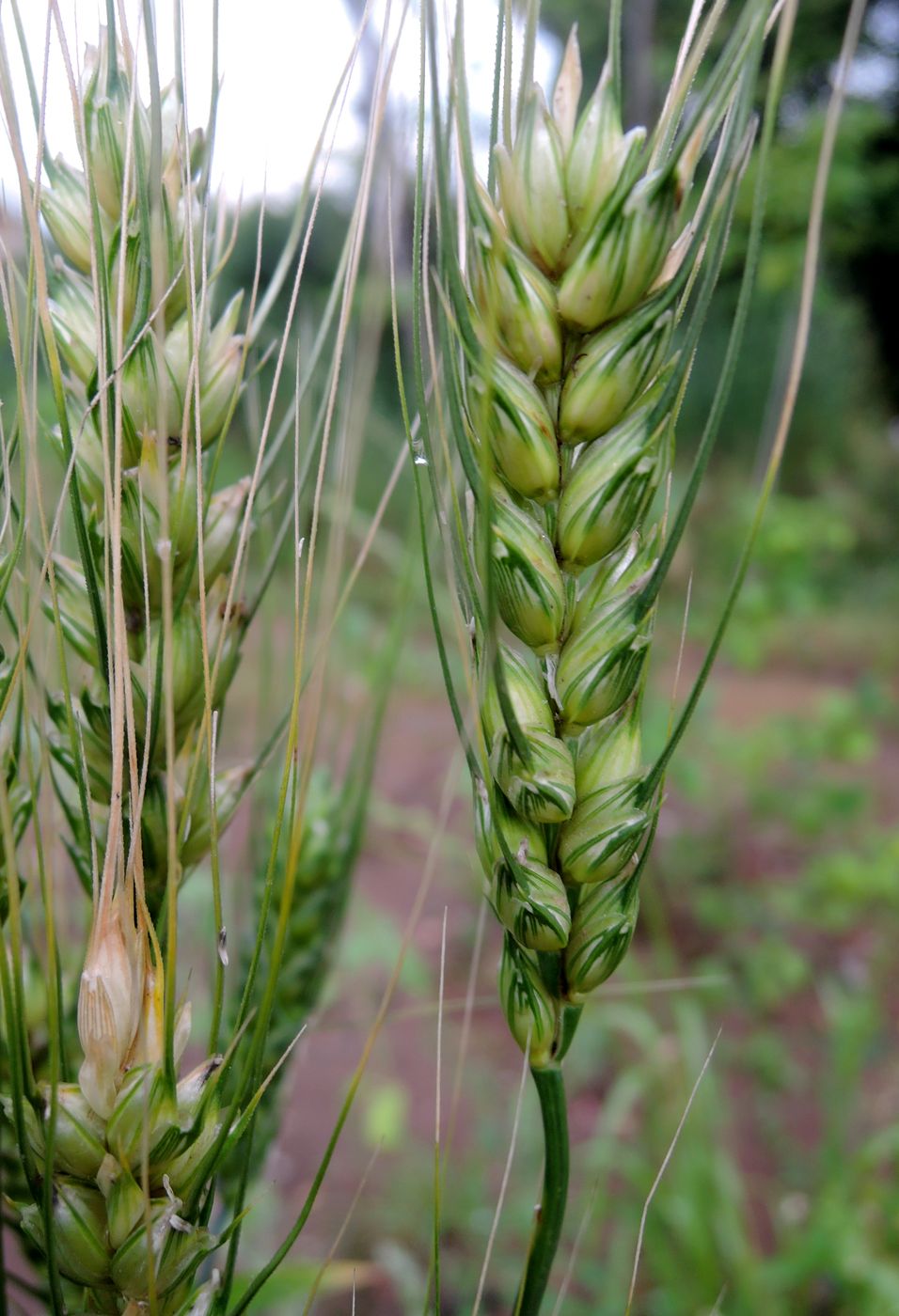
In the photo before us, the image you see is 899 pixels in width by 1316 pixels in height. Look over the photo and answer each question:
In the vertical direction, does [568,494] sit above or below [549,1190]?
above

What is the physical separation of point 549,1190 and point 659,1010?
4.60 ft

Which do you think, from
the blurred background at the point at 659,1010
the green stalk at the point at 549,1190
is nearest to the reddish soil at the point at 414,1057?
the blurred background at the point at 659,1010

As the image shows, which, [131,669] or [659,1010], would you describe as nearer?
[131,669]

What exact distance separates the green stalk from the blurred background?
1 centimetres

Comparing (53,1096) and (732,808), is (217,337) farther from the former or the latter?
(732,808)

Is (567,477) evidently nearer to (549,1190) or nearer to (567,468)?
(567,468)

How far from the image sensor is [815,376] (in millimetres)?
5180

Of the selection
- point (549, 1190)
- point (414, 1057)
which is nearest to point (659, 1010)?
point (414, 1057)

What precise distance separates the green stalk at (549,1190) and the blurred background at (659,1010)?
10mm

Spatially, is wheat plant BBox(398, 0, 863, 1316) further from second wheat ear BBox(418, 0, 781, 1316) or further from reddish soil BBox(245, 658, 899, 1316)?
reddish soil BBox(245, 658, 899, 1316)

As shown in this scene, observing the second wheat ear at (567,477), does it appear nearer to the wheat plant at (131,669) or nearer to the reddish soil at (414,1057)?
the wheat plant at (131,669)

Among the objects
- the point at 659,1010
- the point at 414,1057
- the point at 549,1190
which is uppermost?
the point at 549,1190

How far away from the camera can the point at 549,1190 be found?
28 cm

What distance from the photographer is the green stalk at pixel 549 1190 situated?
0.28 m
